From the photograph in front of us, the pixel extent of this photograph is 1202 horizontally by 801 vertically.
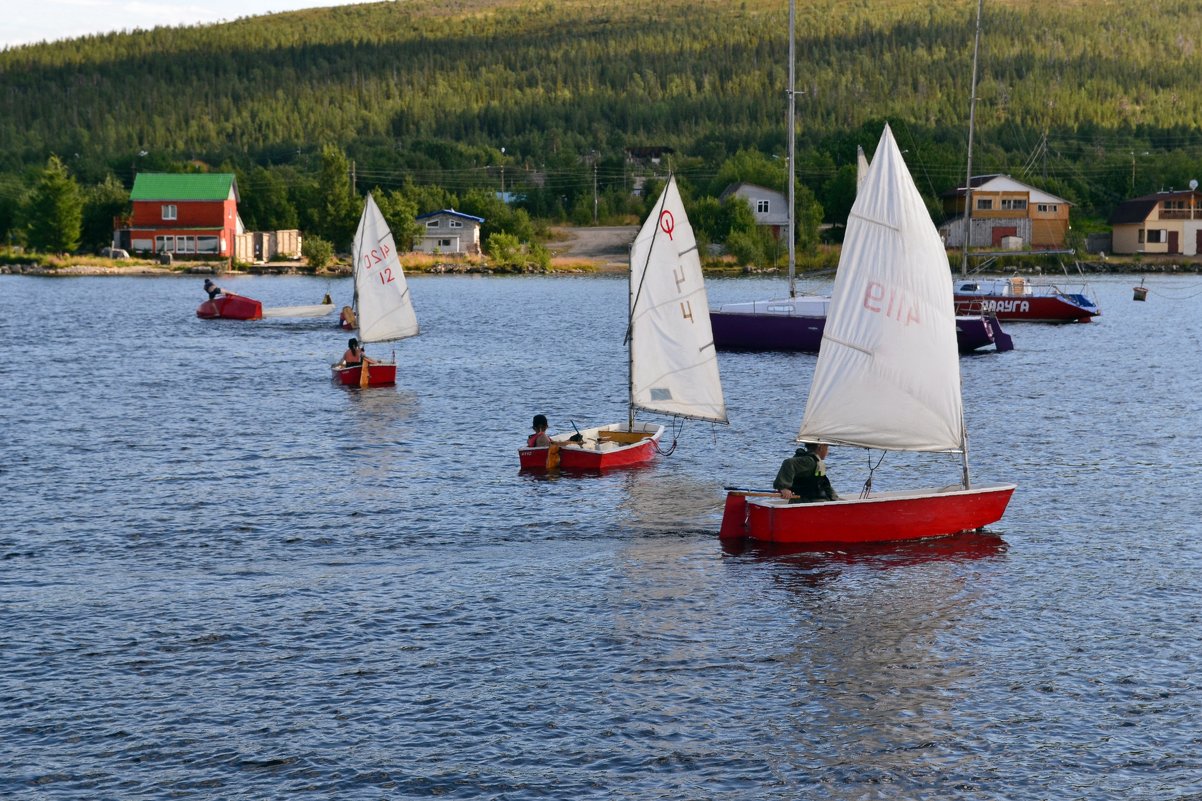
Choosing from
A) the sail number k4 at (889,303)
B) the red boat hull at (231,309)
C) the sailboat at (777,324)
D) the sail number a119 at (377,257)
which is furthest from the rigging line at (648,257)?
the red boat hull at (231,309)

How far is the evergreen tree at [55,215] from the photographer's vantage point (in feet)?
599

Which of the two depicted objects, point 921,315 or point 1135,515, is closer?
point 921,315

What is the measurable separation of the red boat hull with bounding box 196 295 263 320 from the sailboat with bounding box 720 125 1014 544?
7806 cm

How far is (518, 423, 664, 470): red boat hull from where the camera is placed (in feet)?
143

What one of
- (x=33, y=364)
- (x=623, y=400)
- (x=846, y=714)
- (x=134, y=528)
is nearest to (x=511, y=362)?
(x=623, y=400)

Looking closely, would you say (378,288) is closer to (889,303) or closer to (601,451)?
Answer: (601,451)

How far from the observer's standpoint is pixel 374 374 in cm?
6656

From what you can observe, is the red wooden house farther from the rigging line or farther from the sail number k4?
the sail number k4

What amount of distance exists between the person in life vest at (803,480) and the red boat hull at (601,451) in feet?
33.3

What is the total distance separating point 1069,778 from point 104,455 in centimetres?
3671

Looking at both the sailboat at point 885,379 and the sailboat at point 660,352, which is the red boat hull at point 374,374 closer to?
the sailboat at point 660,352

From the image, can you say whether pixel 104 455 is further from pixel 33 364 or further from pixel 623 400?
pixel 33 364

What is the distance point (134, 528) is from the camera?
122 ft

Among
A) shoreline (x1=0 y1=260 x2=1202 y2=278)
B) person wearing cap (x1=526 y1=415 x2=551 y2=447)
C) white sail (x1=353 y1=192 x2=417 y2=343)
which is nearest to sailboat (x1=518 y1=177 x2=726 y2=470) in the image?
person wearing cap (x1=526 y1=415 x2=551 y2=447)
